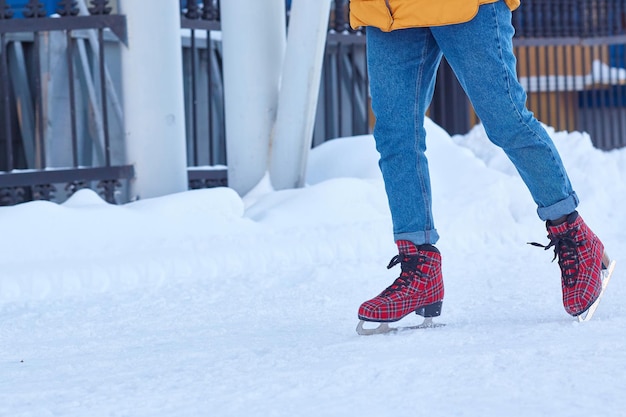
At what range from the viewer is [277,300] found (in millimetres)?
3082

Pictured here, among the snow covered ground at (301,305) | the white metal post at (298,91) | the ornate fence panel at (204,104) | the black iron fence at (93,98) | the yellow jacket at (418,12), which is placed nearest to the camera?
the snow covered ground at (301,305)

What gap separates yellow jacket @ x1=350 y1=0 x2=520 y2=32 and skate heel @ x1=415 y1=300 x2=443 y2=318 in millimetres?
660

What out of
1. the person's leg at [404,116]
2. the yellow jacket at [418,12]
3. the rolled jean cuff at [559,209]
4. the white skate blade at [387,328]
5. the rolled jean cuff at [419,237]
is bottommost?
the white skate blade at [387,328]

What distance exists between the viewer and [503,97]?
2.29 meters

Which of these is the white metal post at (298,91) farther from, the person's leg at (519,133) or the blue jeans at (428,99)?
the person's leg at (519,133)

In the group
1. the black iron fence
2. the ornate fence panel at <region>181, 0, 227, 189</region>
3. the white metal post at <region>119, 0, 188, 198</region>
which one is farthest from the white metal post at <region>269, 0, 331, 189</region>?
the ornate fence panel at <region>181, 0, 227, 189</region>

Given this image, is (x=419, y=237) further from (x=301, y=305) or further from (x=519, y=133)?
(x=301, y=305)

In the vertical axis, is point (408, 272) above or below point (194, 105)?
below

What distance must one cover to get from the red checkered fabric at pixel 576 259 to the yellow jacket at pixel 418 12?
1.77 ft

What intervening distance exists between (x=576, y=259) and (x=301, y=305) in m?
0.89

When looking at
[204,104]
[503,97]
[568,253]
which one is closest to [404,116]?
[503,97]

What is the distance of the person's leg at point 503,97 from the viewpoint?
7.48ft

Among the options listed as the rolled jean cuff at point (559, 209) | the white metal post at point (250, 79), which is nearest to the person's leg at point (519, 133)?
the rolled jean cuff at point (559, 209)

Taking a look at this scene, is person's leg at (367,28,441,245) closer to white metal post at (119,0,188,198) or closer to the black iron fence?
white metal post at (119,0,188,198)
